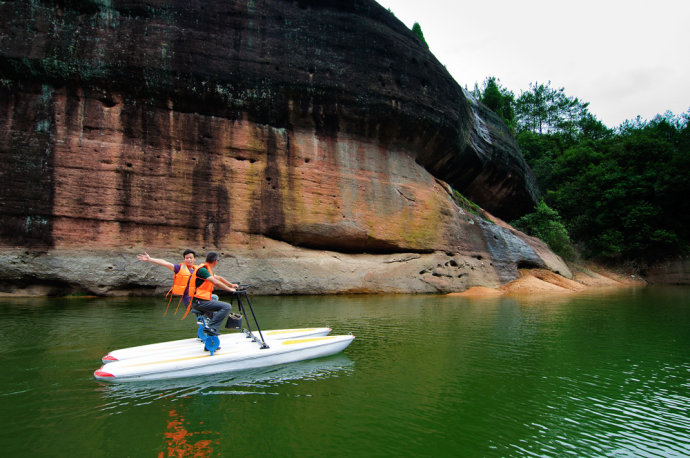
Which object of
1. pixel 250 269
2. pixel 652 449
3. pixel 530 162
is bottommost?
pixel 652 449

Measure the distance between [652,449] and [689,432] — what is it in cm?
63

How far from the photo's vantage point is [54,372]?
16.4 feet

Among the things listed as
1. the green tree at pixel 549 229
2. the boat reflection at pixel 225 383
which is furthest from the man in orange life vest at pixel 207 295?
the green tree at pixel 549 229

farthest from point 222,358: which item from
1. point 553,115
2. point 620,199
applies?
point 553,115

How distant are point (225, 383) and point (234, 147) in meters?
12.0

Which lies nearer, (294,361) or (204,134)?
(294,361)

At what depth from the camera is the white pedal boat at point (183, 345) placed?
5.16 metres

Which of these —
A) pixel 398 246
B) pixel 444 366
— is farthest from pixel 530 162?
pixel 444 366

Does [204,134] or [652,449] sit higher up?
[204,134]

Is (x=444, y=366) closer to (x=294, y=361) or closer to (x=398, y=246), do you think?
(x=294, y=361)

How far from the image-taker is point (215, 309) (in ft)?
18.8

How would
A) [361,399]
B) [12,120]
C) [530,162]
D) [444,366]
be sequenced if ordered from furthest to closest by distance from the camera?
1. [530,162]
2. [12,120]
3. [444,366]
4. [361,399]

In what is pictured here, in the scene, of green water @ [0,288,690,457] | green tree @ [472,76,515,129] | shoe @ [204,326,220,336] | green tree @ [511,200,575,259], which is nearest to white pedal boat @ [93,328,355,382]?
green water @ [0,288,690,457]

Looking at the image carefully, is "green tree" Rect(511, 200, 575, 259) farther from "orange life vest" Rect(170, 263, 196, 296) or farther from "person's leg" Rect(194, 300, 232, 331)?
"orange life vest" Rect(170, 263, 196, 296)
